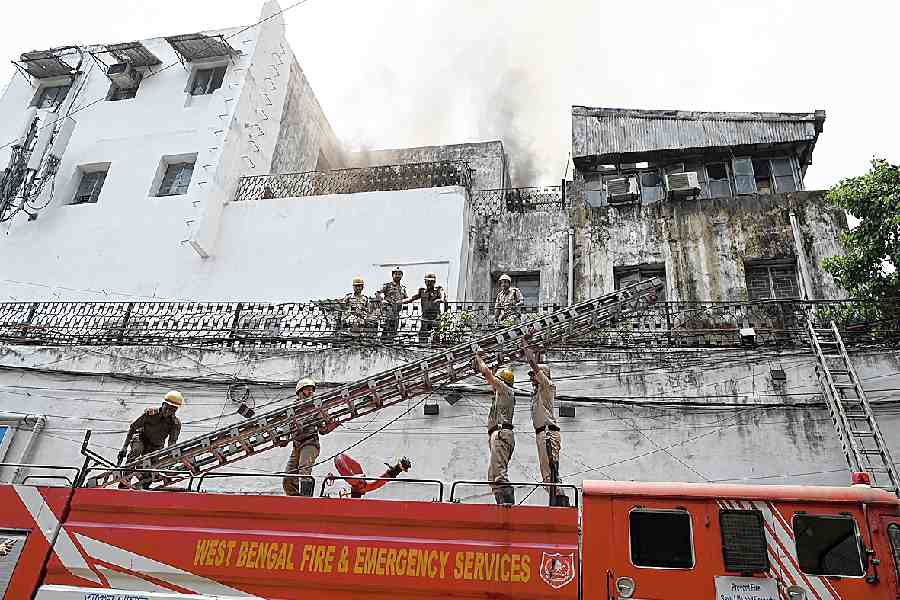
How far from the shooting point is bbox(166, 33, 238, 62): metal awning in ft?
72.3

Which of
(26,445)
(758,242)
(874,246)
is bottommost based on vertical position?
(26,445)

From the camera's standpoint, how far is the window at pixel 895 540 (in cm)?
584

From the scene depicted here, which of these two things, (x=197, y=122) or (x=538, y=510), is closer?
(x=538, y=510)

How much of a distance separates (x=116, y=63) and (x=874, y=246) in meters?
23.7

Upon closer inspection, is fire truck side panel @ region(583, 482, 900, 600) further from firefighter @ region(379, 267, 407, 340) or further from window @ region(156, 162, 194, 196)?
window @ region(156, 162, 194, 196)

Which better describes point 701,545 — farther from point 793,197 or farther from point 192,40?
point 192,40

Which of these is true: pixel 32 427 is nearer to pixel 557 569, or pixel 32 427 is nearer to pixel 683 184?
pixel 557 569

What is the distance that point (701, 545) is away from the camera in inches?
243

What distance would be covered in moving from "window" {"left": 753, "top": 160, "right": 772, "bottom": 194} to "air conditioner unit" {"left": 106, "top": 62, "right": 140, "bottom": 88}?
2016cm

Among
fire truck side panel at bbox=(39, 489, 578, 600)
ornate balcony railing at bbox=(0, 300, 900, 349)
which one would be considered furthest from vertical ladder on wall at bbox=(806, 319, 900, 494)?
fire truck side panel at bbox=(39, 489, 578, 600)

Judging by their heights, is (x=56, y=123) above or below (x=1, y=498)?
above

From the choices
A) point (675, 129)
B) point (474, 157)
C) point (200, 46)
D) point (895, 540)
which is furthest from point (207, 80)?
point (895, 540)

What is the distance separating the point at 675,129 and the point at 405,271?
348 inches

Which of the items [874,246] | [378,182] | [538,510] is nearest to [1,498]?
[538,510]
